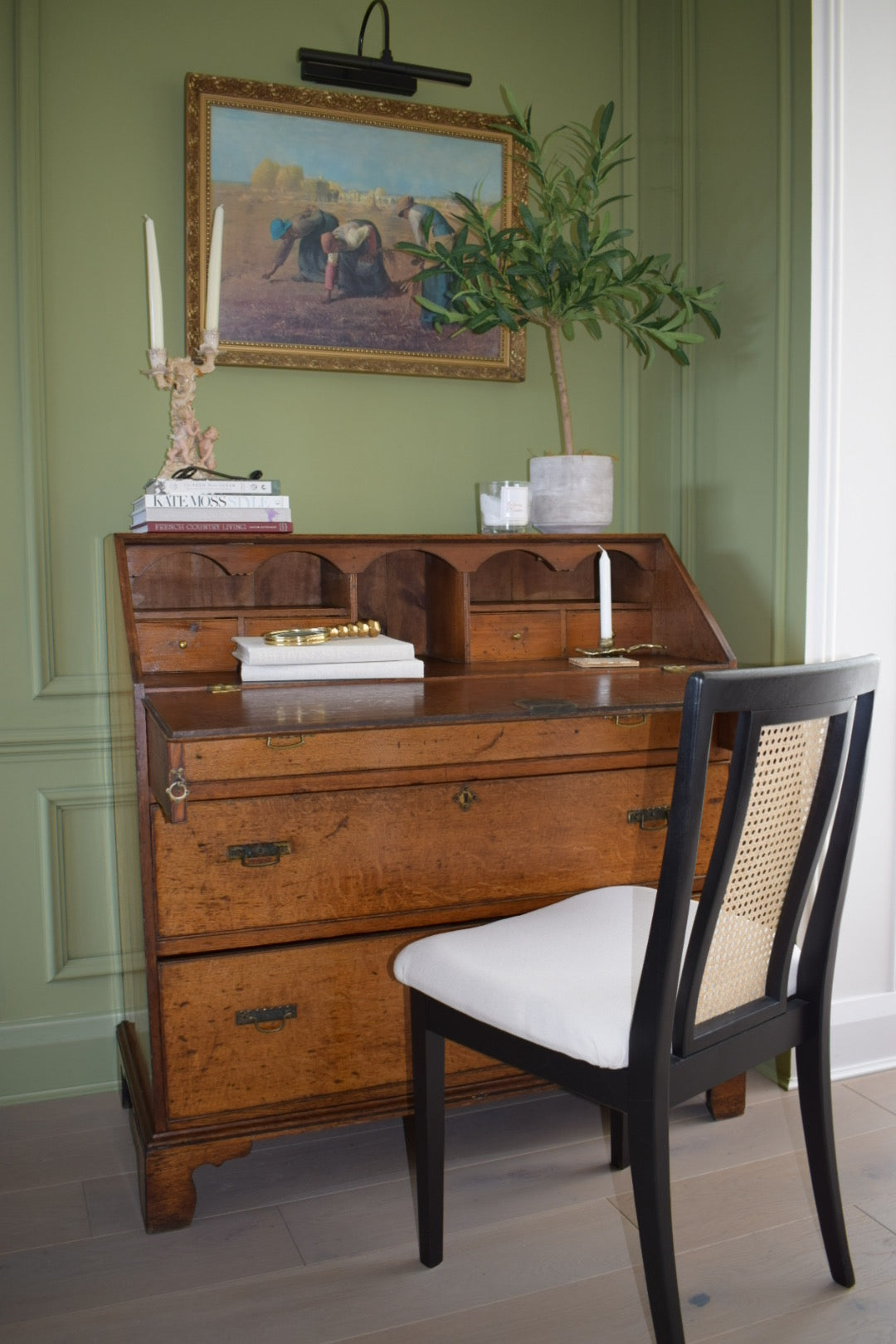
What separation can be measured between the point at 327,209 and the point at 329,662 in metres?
1.05

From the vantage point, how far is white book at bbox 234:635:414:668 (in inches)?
73.9

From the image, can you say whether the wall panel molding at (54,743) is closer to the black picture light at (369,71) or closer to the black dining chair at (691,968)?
the black dining chair at (691,968)

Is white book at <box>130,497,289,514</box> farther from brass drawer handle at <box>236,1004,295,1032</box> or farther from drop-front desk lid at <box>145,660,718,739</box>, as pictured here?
brass drawer handle at <box>236,1004,295,1032</box>

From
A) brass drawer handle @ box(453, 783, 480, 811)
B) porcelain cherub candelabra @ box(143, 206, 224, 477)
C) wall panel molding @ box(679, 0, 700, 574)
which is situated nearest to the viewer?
brass drawer handle @ box(453, 783, 480, 811)

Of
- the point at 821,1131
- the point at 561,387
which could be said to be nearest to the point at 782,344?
the point at 561,387

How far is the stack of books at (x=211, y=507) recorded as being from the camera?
77.4 inches

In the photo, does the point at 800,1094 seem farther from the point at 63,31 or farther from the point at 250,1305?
the point at 63,31

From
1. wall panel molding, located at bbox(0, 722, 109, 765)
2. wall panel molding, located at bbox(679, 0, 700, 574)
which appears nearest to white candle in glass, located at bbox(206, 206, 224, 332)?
wall panel molding, located at bbox(0, 722, 109, 765)

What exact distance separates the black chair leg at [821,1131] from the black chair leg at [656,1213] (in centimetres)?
33

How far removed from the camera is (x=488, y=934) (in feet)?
5.09

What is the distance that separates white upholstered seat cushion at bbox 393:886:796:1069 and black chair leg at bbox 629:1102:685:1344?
7 centimetres

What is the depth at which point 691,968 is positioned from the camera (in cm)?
125

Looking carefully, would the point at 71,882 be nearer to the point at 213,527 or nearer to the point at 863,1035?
the point at 213,527

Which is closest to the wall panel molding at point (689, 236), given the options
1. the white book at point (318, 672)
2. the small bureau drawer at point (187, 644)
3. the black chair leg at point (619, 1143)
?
the white book at point (318, 672)
